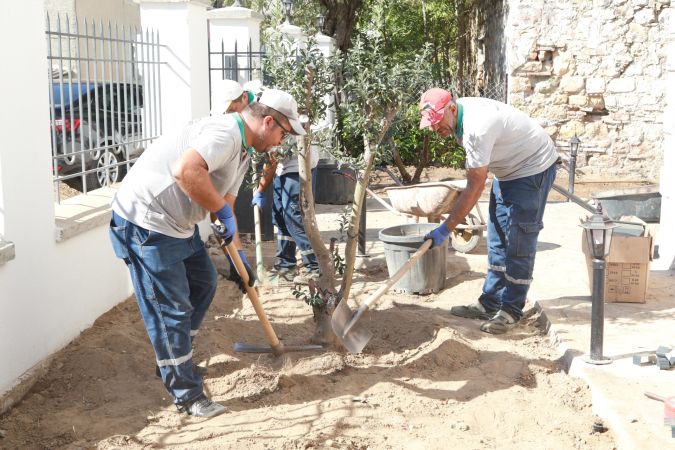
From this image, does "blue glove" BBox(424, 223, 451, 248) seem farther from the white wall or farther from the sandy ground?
the white wall

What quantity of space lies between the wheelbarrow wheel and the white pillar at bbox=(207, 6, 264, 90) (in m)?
3.27

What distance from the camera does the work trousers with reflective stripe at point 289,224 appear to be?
20.3 feet

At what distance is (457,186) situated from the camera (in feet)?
21.4

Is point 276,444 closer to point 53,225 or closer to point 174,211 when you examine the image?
point 174,211

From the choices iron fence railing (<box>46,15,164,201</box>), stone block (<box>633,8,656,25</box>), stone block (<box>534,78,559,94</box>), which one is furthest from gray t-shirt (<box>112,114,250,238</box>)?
stone block (<box>633,8,656,25</box>)

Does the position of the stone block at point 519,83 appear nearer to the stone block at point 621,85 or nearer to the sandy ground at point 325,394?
the stone block at point 621,85

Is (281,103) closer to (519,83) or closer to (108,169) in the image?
(108,169)

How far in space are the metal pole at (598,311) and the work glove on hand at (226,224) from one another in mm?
1948

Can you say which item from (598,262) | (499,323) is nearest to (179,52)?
(499,323)

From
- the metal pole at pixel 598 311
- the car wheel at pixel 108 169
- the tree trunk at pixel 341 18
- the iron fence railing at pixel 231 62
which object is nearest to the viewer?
the metal pole at pixel 598 311

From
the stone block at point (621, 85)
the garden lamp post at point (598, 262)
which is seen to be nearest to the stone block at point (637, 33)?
the stone block at point (621, 85)

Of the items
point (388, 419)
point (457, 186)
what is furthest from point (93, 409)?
point (457, 186)

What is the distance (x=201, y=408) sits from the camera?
372cm

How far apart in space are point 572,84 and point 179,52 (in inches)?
275
